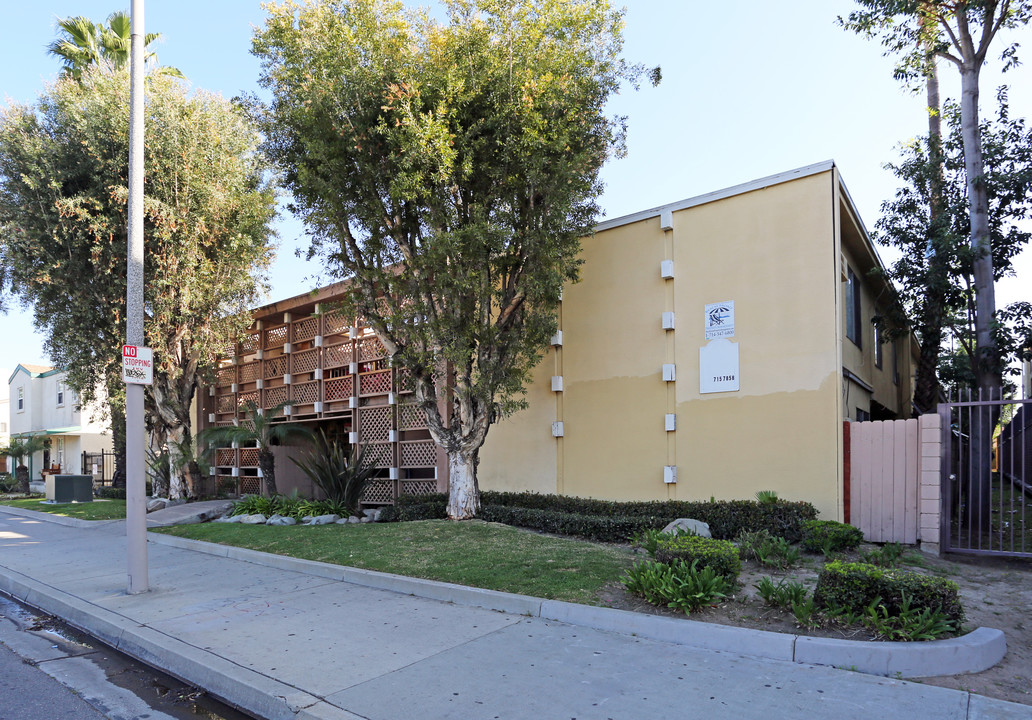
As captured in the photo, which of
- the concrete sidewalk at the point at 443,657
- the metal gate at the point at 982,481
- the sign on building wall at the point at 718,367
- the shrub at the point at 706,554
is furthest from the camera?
the sign on building wall at the point at 718,367

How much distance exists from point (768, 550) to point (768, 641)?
9.12ft

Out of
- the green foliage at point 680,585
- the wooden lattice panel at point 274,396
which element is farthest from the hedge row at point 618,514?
the wooden lattice panel at point 274,396

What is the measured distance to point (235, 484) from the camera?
21312 mm

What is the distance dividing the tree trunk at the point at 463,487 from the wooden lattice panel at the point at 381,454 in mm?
4053

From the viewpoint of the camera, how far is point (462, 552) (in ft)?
30.3

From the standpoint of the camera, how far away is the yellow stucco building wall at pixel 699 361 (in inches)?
419

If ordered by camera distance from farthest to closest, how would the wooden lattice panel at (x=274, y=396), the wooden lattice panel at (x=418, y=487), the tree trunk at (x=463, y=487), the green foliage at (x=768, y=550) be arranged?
the wooden lattice panel at (x=274, y=396)
the wooden lattice panel at (x=418, y=487)
the tree trunk at (x=463, y=487)
the green foliage at (x=768, y=550)

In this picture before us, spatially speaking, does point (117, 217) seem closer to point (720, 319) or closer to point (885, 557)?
point (720, 319)

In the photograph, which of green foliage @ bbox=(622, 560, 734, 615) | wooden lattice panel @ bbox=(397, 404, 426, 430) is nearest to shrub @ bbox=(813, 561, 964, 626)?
green foliage @ bbox=(622, 560, 734, 615)

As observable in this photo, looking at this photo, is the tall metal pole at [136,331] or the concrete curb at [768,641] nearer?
the concrete curb at [768,641]

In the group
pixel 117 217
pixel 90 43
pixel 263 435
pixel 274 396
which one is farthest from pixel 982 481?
pixel 90 43

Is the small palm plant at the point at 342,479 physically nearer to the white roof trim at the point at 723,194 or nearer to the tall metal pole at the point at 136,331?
the tall metal pole at the point at 136,331

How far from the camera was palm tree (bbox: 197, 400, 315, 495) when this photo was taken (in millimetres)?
16344

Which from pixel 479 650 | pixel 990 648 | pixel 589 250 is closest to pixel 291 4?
pixel 589 250
